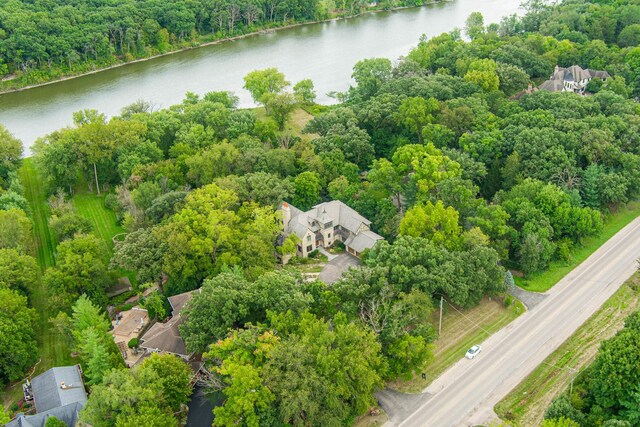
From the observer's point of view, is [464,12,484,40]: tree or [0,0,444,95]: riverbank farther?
[464,12,484,40]: tree

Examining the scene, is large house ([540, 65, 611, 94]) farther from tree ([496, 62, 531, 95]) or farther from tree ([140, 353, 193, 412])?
tree ([140, 353, 193, 412])

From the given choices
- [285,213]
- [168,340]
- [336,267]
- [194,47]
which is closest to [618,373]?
[336,267]

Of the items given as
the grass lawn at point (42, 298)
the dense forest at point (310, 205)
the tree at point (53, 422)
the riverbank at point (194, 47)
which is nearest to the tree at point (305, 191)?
the dense forest at point (310, 205)

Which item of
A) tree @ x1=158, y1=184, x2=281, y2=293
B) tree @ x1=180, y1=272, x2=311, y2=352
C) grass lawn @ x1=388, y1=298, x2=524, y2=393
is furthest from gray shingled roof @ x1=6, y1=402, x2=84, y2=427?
grass lawn @ x1=388, y1=298, x2=524, y2=393

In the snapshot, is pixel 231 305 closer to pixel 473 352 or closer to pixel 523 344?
pixel 473 352

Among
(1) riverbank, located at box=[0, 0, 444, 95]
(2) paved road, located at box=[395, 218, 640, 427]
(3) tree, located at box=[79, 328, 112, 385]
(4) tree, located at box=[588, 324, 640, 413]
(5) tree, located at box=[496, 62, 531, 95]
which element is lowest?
(2) paved road, located at box=[395, 218, 640, 427]

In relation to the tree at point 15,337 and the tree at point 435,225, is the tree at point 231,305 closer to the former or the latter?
the tree at point 15,337

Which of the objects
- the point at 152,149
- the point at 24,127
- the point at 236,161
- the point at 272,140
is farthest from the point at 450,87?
the point at 24,127
